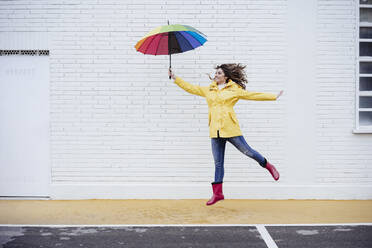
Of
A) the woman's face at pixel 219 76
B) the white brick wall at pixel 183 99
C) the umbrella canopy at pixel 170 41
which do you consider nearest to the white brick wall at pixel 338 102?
the white brick wall at pixel 183 99

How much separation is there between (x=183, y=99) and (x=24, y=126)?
2.84 meters

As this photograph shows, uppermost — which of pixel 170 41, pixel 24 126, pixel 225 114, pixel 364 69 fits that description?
pixel 170 41

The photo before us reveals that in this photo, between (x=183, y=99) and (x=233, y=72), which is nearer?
(x=233, y=72)

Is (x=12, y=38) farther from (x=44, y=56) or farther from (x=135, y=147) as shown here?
(x=135, y=147)

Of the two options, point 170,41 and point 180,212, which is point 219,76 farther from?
point 180,212

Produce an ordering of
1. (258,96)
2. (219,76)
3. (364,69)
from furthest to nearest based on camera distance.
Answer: (364,69) → (219,76) → (258,96)

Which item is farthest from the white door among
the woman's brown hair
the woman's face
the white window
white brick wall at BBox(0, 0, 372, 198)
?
the white window

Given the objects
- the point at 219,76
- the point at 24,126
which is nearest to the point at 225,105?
the point at 219,76

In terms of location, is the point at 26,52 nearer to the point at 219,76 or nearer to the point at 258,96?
the point at 219,76

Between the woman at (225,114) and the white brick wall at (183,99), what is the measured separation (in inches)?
33.4

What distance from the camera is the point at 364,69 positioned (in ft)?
23.1

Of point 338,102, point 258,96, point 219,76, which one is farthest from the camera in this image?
point 338,102

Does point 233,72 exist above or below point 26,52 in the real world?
below

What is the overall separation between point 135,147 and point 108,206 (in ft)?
3.70
